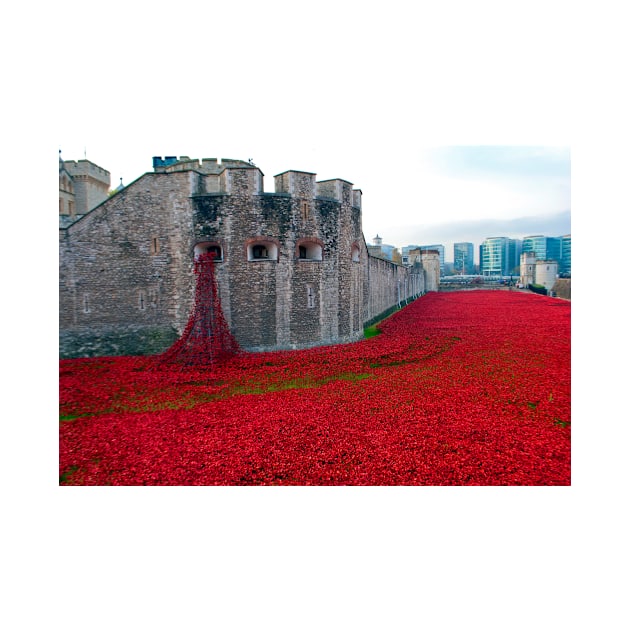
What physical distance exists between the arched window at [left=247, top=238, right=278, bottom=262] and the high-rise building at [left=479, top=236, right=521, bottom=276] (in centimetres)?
3246

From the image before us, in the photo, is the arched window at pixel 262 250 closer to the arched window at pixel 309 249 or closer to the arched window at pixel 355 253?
the arched window at pixel 309 249

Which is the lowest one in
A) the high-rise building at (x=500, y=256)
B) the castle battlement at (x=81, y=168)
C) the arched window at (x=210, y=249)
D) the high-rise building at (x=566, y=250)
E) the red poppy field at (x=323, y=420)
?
the red poppy field at (x=323, y=420)

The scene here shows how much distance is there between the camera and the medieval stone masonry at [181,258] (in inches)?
435

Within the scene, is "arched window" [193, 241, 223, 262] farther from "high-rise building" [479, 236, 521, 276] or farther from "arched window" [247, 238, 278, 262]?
"high-rise building" [479, 236, 521, 276]

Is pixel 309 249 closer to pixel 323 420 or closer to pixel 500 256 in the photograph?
pixel 323 420

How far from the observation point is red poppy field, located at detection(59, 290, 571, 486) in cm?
461

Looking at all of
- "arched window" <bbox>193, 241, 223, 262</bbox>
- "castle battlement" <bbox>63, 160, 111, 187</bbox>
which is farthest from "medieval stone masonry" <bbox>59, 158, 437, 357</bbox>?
"castle battlement" <bbox>63, 160, 111, 187</bbox>

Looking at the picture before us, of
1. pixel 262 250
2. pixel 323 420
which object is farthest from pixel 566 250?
pixel 262 250

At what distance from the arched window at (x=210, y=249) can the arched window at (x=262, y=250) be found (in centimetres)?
106

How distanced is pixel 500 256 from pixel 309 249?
126ft

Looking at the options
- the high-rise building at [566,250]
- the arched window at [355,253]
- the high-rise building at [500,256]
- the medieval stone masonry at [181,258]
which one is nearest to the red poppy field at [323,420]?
the medieval stone masonry at [181,258]

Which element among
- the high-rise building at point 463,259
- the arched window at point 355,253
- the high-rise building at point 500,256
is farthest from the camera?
the high-rise building at point 463,259

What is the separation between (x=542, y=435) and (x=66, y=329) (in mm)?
13395

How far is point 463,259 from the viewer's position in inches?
3364
